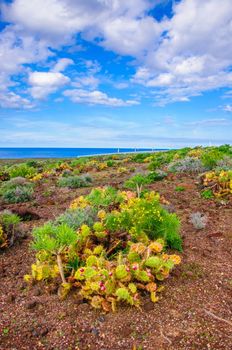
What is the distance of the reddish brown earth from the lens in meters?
3.24

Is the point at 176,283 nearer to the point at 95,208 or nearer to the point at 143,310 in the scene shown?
the point at 143,310

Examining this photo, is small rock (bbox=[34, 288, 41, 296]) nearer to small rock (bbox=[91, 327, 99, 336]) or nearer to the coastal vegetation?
the coastal vegetation

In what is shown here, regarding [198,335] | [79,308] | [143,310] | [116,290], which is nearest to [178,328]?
[198,335]

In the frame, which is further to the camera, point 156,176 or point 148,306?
point 156,176

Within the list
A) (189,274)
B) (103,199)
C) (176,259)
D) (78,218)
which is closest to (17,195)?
(103,199)

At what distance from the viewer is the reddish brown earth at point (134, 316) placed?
324 cm

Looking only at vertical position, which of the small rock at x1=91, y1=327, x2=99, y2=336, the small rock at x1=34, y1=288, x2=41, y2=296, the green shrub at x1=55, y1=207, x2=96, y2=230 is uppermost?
the green shrub at x1=55, y1=207, x2=96, y2=230

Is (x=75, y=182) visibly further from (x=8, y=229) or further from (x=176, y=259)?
(x=176, y=259)

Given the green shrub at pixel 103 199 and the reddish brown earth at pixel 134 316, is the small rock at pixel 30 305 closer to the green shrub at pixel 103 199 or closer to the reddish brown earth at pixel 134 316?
the reddish brown earth at pixel 134 316

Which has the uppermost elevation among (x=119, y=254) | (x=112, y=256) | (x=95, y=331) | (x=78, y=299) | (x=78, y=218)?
(x=78, y=218)

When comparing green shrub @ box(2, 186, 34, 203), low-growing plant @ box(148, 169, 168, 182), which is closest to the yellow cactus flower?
green shrub @ box(2, 186, 34, 203)

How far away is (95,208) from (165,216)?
5.10ft

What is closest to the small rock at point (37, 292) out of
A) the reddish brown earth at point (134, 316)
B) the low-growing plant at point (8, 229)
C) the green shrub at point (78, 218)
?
the reddish brown earth at point (134, 316)

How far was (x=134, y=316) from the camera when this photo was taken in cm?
357
